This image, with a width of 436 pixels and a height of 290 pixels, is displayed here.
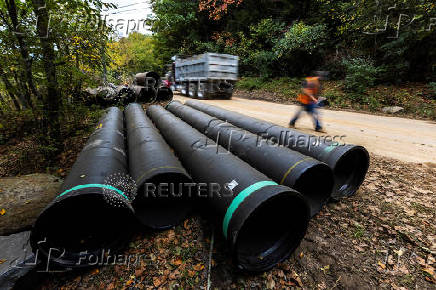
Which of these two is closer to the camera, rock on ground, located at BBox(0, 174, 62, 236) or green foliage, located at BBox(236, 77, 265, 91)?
rock on ground, located at BBox(0, 174, 62, 236)

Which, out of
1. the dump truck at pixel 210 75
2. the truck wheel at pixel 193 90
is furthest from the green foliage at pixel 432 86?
the truck wheel at pixel 193 90

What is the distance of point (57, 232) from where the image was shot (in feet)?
8.48

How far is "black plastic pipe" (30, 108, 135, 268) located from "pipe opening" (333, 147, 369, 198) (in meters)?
3.65

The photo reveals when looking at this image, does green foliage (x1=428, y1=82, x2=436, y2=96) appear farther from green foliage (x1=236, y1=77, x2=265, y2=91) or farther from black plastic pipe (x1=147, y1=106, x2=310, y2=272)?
black plastic pipe (x1=147, y1=106, x2=310, y2=272)

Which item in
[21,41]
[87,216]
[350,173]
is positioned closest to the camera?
[87,216]

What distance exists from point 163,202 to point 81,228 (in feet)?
3.77

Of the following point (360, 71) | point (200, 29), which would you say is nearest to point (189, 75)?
point (360, 71)

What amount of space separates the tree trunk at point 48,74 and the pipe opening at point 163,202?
11.2 feet

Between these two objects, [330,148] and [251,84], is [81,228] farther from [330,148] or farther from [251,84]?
[251,84]

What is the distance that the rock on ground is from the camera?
9.20 ft

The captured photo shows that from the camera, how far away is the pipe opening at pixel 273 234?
97.4 inches

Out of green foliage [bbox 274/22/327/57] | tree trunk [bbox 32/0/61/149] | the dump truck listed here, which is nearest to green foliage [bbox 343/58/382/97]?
green foliage [bbox 274/22/327/57]

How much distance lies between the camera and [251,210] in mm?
2107

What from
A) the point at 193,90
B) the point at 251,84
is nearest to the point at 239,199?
the point at 193,90
